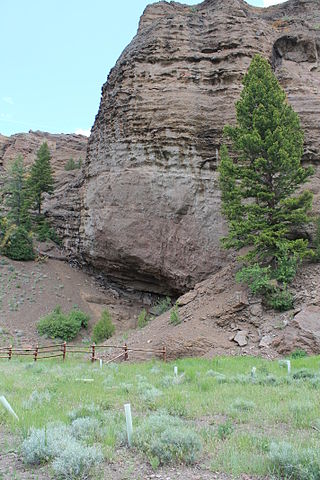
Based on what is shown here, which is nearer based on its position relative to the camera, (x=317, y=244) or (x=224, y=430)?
(x=224, y=430)

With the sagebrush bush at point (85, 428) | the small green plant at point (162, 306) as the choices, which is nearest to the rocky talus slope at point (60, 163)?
the small green plant at point (162, 306)

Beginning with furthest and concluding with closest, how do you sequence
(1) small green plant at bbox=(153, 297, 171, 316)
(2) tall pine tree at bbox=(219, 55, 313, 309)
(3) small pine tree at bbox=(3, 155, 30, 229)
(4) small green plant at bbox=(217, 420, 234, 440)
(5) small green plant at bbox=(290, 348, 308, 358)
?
1. (3) small pine tree at bbox=(3, 155, 30, 229)
2. (1) small green plant at bbox=(153, 297, 171, 316)
3. (2) tall pine tree at bbox=(219, 55, 313, 309)
4. (5) small green plant at bbox=(290, 348, 308, 358)
5. (4) small green plant at bbox=(217, 420, 234, 440)

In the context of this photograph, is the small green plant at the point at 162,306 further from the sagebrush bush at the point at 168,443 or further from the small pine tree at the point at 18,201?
the sagebrush bush at the point at 168,443

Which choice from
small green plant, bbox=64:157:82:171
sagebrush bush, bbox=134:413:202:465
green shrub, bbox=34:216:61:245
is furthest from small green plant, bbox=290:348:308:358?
small green plant, bbox=64:157:82:171

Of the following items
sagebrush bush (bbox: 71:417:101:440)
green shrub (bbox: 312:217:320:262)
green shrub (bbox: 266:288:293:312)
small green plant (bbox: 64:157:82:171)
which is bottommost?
green shrub (bbox: 266:288:293:312)

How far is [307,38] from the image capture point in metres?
28.6

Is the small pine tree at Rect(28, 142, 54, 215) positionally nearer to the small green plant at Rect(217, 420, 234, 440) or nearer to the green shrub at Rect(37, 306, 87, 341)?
the green shrub at Rect(37, 306, 87, 341)

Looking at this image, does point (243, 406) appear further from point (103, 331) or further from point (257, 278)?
point (103, 331)

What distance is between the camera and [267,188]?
1844cm

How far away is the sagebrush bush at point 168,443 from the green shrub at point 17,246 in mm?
28689

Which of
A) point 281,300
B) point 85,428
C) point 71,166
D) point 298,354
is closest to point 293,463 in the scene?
point 85,428

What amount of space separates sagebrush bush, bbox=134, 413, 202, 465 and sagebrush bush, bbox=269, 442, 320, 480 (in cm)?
100

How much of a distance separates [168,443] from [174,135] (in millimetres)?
22524

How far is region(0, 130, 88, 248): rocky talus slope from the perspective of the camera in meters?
34.6
